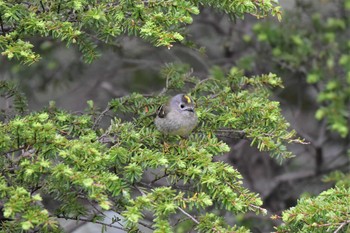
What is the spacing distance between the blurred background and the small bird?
71.3 inches

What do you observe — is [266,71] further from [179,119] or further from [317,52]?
[179,119]

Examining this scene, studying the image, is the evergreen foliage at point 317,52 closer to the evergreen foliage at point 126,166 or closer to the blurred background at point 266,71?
the blurred background at point 266,71

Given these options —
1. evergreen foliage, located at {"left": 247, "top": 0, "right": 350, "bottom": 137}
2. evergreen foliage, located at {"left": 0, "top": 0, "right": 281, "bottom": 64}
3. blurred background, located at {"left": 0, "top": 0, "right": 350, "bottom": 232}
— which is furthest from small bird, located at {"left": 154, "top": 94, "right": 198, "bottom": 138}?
evergreen foliage, located at {"left": 247, "top": 0, "right": 350, "bottom": 137}

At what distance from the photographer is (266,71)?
7.91 meters

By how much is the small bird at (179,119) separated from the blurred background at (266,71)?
1.81 m

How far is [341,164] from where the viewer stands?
27.2 ft

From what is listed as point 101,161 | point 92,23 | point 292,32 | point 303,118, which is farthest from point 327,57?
point 101,161

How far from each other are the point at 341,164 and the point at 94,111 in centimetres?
428

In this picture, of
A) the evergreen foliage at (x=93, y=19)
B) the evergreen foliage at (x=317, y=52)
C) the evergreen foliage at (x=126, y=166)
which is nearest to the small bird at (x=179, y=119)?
the evergreen foliage at (x=126, y=166)

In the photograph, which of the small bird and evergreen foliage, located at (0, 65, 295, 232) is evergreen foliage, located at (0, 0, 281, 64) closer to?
evergreen foliage, located at (0, 65, 295, 232)

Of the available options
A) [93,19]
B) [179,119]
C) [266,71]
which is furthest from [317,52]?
[93,19]

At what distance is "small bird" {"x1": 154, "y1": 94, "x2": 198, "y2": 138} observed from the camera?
182 inches

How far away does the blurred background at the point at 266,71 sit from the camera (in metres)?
7.18

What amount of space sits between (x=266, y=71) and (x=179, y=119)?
3368 mm
